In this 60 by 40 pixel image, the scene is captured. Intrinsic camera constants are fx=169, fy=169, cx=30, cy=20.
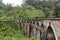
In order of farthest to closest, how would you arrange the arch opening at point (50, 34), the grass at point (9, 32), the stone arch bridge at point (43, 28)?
the arch opening at point (50, 34) < the stone arch bridge at point (43, 28) < the grass at point (9, 32)

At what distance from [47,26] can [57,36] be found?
1506mm

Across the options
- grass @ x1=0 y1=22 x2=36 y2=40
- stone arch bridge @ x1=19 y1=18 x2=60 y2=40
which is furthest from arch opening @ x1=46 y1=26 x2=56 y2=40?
grass @ x1=0 y1=22 x2=36 y2=40

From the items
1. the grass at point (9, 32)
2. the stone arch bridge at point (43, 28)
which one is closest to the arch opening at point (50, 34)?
the stone arch bridge at point (43, 28)

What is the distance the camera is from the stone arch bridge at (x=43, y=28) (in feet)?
34.2

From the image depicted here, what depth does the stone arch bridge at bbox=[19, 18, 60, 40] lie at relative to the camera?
1044cm

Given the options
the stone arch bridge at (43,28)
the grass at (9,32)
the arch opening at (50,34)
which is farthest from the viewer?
the arch opening at (50,34)

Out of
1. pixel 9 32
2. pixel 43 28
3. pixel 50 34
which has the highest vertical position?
pixel 9 32

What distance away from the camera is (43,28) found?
11641 mm

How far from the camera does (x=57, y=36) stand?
33.5ft

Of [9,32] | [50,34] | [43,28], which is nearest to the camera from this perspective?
[9,32]

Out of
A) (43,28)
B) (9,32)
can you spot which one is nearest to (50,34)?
(43,28)

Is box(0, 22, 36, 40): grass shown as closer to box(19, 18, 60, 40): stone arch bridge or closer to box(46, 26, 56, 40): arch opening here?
box(19, 18, 60, 40): stone arch bridge

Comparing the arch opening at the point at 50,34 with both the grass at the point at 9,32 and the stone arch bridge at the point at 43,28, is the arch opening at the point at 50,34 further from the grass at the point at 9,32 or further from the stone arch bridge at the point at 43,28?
the grass at the point at 9,32

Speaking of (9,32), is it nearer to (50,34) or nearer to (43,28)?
(43,28)
